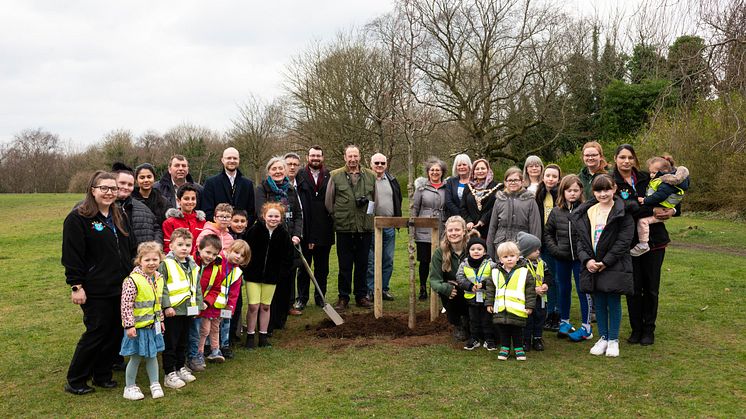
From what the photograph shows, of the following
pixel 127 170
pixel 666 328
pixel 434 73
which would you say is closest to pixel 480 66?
pixel 434 73

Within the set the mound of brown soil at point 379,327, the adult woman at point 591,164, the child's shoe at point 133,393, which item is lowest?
the child's shoe at point 133,393

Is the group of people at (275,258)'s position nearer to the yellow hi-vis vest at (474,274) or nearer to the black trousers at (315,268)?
the yellow hi-vis vest at (474,274)

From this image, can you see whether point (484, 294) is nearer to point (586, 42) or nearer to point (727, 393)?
point (727, 393)

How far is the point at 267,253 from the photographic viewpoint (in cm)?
648

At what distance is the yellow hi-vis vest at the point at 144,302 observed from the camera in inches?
192

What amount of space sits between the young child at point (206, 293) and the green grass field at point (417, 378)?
23 centimetres

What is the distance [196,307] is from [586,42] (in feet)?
92.8

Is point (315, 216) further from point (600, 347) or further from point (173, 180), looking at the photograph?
point (600, 347)

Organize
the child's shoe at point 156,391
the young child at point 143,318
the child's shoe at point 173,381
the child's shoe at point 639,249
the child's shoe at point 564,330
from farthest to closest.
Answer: the child's shoe at point 564,330
the child's shoe at point 639,249
the child's shoe at point 173,381
the child's shoe at point 156,391
the young child at point 143,318

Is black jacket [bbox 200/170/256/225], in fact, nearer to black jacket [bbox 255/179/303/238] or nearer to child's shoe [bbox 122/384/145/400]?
black jacket [bbox 255/179/303/238]

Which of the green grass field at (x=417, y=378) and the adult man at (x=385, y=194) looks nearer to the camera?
the green grass field at (x=417, y=378)

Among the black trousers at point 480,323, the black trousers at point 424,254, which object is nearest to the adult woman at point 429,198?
the black trousers at point 424,254

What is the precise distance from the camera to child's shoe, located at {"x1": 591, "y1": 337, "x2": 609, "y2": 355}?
5.96m

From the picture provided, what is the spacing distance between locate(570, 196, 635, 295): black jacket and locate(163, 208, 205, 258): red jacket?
3.91 metres
